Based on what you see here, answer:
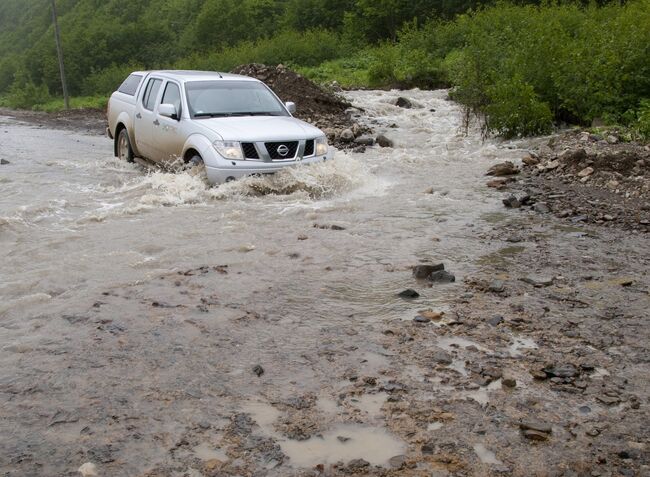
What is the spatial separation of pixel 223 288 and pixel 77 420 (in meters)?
2.45

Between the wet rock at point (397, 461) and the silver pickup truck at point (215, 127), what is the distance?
6.51 m

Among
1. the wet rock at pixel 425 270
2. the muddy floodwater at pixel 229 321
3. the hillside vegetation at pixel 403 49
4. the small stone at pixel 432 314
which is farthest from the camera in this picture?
the hillside vegetation at pixel 403 49

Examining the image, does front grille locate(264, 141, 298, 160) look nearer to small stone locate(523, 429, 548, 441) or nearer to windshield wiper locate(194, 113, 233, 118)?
windshield wiper locate(194, 113, 233, 118)

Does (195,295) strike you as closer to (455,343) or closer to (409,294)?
(409,294)

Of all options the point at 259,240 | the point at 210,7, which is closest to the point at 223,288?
the point at 259,240

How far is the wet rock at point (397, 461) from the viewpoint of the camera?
352cm

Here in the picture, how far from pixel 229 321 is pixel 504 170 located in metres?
7.48

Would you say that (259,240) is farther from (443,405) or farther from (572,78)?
(572,78)

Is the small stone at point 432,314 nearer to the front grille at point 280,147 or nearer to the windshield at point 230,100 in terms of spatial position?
Result: the front grille at point 280,147

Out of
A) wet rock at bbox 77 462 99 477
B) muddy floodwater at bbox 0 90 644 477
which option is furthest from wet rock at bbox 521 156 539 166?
wet rock at bbox 77 462 99 477

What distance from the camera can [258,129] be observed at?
9.87 m

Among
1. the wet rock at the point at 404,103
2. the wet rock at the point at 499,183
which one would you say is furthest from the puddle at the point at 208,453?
the wet rock at the point at 404,103

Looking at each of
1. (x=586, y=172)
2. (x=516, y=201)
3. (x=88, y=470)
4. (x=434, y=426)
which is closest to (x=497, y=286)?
(x=434, y=426)

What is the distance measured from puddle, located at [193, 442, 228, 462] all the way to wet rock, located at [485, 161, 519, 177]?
9.01 meters
